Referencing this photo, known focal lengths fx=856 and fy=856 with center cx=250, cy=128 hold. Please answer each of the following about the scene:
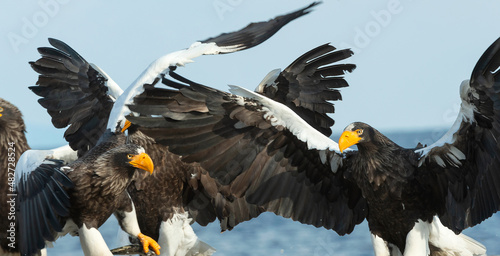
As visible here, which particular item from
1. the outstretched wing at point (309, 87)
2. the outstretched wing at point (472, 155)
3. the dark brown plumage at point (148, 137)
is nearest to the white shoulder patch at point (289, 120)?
the outstretched wing at point (472, 155)

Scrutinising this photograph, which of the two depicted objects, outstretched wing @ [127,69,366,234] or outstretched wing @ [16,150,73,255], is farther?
outstretched wing @ [16,150,73,255]

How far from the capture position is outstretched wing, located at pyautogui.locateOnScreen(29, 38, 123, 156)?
716cm

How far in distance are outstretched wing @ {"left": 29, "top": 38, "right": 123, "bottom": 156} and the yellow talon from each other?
1.25 meters

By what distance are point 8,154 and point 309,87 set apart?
8.26 ft


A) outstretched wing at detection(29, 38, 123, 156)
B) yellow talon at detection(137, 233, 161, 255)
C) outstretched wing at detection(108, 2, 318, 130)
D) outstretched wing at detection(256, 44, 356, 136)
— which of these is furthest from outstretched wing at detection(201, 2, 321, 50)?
yellow talon at detection(137, 233, 161, 255)

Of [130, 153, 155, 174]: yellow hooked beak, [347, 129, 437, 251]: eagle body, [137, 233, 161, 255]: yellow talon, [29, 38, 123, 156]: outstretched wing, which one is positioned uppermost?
[29, 38, 123, 156]: outstretched wing

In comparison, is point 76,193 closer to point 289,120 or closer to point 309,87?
point 289,120

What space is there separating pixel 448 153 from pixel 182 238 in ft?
7.22

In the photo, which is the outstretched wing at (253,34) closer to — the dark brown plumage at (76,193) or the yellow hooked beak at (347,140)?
the dark brown plumage at (76,193)

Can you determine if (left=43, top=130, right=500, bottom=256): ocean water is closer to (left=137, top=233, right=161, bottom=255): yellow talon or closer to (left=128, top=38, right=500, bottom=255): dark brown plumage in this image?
(left=137, top=233, right=161, bottom=255): yellow talon

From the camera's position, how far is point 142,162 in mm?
5730

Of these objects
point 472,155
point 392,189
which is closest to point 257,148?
point 392,189

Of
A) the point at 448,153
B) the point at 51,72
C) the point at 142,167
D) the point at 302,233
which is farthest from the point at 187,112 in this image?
the point at 302,233

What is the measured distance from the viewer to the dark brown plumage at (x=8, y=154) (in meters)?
6.09
